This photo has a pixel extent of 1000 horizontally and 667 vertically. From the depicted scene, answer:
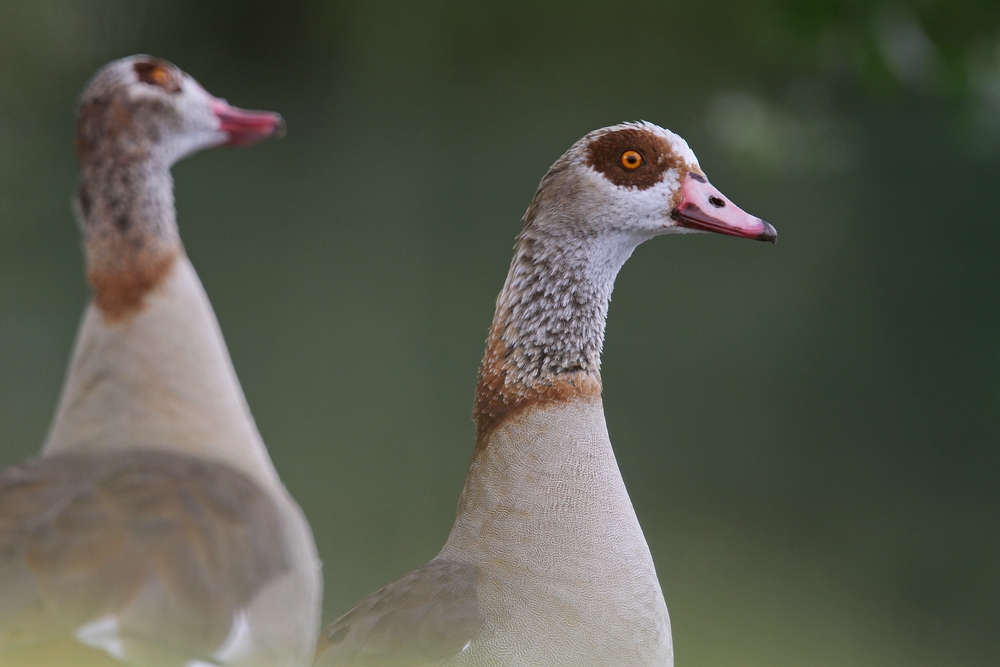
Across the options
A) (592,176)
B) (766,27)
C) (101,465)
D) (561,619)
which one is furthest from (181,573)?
(766,27)

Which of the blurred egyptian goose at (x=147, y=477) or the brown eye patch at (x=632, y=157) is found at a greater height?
the brown eye patch at (x=632, y=157)

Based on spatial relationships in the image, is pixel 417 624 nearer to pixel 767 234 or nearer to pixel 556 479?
pixel 556 479

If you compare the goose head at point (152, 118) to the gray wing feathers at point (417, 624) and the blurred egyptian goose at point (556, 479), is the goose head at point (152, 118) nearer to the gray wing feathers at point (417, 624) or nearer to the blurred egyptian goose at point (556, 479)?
the blurred egyptian goose at point (556, 479)

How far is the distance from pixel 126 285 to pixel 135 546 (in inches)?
7.3

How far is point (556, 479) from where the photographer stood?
2.61ft

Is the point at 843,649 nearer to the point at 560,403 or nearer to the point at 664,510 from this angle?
the point at 664,510

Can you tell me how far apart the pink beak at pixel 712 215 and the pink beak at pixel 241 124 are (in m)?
0.30

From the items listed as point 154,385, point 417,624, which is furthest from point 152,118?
point 417,624

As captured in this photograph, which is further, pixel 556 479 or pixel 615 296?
pixel 615 296

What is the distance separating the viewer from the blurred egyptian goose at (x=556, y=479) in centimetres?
76

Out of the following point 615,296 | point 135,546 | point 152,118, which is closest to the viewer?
point 135,546

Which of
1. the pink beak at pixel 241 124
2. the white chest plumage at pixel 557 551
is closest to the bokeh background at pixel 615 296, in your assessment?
the white chest plumage at pixel 557 551

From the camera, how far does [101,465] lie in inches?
28.2

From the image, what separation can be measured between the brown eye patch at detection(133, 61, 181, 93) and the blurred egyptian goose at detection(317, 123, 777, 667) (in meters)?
0.28
